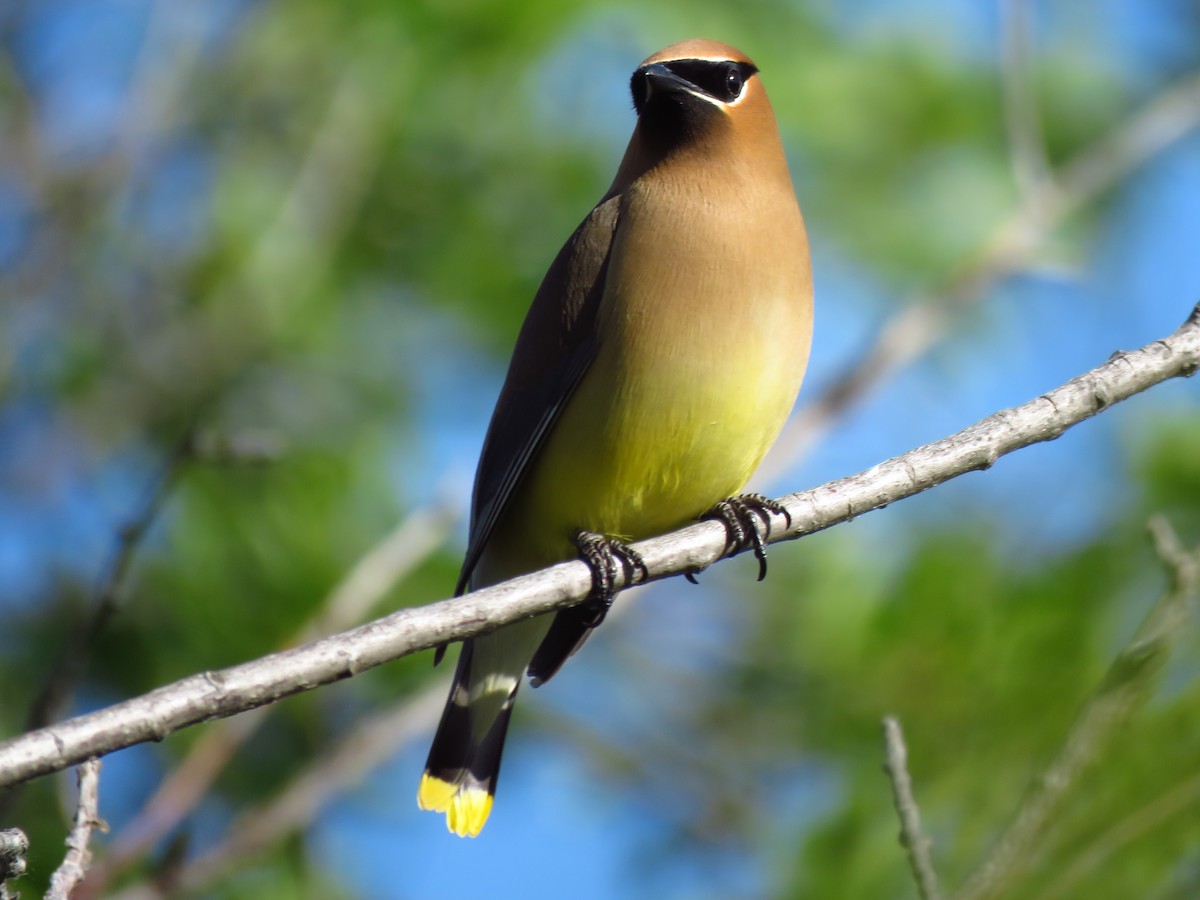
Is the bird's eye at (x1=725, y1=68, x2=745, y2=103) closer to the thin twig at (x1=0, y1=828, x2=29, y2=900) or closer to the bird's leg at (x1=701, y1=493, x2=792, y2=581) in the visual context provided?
the bird's leg at (x1=701, y1=493, x2=792, y2=581)

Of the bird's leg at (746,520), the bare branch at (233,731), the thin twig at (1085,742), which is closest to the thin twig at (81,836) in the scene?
the bare branch at (233,731)

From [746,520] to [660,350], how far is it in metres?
0.42

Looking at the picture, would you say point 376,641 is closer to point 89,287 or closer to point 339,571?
point 339,571

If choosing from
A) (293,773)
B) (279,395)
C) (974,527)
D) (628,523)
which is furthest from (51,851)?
(974,527)

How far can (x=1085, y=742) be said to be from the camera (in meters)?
1.34

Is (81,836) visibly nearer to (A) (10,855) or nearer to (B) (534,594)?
(A) (10,855)

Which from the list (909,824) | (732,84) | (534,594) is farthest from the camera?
(732,84)

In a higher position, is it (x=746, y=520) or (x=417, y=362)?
(x=417, y=362)

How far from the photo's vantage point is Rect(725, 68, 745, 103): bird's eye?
153 inches

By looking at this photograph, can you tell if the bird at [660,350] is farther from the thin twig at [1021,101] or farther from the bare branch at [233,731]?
the thin twig at [1021,101]

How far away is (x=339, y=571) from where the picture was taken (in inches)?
180

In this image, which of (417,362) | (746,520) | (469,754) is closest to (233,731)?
(469,754)

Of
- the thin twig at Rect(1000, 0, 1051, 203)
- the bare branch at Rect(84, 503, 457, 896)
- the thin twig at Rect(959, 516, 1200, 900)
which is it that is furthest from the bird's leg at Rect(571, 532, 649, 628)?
the thin twig at Rect(1000, 0, 1051, 203)

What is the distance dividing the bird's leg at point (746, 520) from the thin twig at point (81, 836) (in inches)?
59.6
